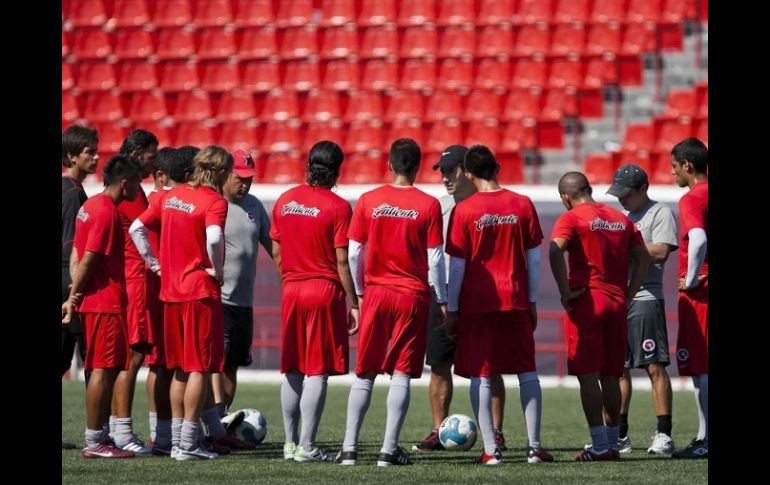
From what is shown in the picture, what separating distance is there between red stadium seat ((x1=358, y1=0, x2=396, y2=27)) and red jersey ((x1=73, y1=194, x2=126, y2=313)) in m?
12.4

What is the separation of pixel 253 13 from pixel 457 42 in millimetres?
3434

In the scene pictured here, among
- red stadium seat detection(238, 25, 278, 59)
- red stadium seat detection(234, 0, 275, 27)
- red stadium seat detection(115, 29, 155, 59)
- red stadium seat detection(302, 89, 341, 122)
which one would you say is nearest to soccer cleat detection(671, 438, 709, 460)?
red stadium seat detection(302, 89, 341, 122)

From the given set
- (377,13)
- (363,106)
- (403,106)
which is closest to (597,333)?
(403,106)

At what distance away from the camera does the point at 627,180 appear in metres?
9.37

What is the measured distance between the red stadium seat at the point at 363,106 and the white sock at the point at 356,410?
11684mm

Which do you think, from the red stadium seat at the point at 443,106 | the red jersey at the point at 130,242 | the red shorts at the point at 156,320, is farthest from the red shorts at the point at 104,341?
the red stadium seat at the point at 443,106

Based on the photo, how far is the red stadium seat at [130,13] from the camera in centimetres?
2202

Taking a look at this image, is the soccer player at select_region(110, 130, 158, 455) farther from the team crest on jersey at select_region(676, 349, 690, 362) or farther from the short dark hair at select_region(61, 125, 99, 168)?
the team crest on jersey at select_region(676, 349, 690, 362)

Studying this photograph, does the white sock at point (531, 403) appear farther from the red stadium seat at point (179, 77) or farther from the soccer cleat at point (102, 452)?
the red stadium seat at point (179, 77)

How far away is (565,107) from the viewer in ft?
63.3

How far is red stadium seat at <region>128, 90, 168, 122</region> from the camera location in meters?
20.9
